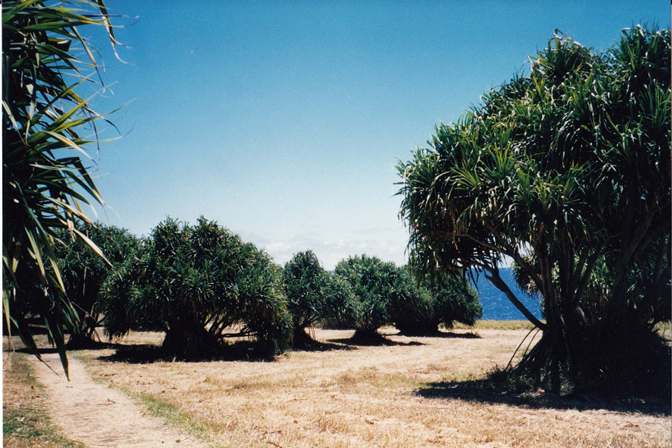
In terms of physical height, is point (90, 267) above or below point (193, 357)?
above

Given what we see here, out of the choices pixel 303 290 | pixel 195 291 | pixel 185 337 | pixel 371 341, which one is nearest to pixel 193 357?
pixel 185 337

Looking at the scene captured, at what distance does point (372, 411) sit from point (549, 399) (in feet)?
11.9

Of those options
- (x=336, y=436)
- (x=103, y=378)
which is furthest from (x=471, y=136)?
(x=103, y=378)

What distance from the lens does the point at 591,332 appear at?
9.89m

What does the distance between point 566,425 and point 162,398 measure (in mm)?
6796

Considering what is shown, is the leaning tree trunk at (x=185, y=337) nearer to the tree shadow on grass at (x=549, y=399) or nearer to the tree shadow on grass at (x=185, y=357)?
the tree shadow on grass at (x=185, y=357)

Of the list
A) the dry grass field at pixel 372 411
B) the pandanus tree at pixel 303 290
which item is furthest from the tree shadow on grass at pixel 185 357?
the pandanus tree at pixel 303 290

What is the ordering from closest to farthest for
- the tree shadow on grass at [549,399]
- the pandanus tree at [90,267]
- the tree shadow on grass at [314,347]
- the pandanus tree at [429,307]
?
the tree shadow on grass at [549,399] < the pandanus tree at [90,267] < the tree shadow on grass at [314,347] < the pandanus tree at [429,307]

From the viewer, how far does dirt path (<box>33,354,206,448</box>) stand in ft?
18.8

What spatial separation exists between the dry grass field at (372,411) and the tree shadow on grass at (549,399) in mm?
21

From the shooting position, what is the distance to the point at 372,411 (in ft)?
24.2

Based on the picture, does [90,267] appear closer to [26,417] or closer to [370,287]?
[26,417]

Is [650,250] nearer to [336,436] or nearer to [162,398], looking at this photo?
[336,436]

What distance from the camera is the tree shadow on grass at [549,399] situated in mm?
7703
